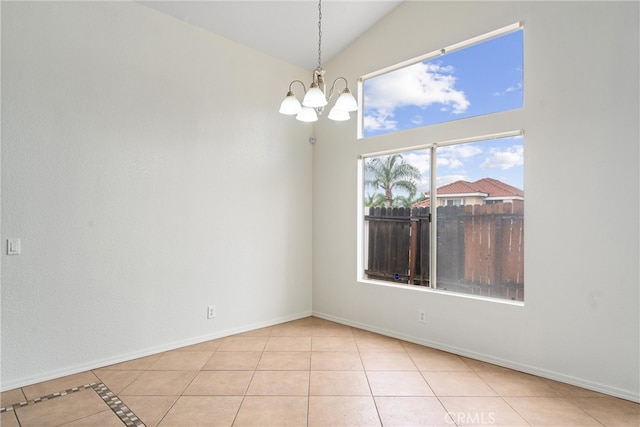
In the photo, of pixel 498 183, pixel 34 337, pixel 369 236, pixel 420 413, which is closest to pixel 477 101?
pixel 498 183

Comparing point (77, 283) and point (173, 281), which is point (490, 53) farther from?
point (77, 283)

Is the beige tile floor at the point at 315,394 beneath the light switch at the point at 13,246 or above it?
beneath

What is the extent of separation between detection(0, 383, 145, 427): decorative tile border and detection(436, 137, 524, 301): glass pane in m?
2.78

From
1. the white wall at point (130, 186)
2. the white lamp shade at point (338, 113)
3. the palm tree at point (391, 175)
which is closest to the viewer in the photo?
the white lamp shade at point (338, 113)

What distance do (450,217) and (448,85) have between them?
131 cm

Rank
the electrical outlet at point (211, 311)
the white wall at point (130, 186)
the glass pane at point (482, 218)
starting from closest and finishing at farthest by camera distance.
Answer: the white wall at point (130, 186) < the glass pane at point (482, 218) < the electrical outlet at point (211, 311)

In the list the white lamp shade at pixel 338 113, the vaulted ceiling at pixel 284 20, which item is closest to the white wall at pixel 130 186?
the vaulted ceiling at pixel 284 20

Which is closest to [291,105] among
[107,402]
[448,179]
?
[448,179]

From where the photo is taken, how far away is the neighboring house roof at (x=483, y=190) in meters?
3.14

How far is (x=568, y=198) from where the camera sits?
2.76 meters

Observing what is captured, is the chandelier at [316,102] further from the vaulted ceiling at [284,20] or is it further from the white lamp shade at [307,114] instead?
the vaulted ceiling at [284,20]

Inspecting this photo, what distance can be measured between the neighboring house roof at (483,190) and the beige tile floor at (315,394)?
1.48m

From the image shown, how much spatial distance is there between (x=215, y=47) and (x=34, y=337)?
10.1ft

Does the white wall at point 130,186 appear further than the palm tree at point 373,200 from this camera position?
No
